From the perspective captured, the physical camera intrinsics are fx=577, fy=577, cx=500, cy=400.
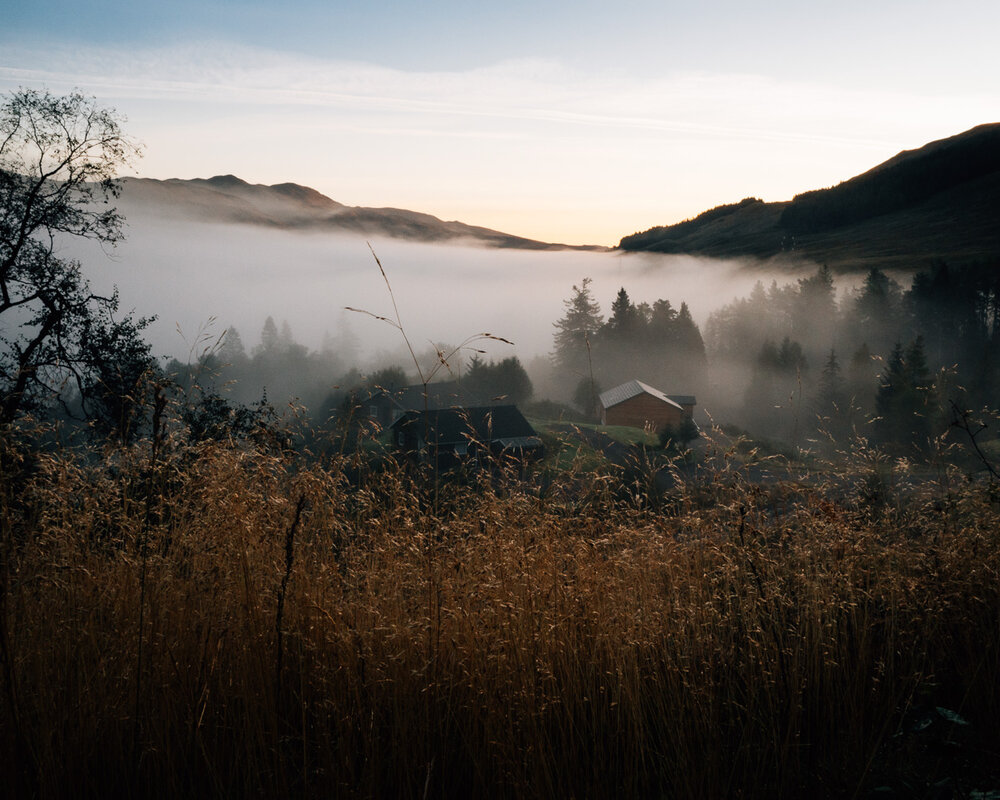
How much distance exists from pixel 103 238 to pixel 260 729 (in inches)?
500

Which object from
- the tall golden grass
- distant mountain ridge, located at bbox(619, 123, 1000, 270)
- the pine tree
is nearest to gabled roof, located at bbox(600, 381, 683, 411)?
the pine tree

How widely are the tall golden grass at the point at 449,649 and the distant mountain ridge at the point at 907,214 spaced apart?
61.3m

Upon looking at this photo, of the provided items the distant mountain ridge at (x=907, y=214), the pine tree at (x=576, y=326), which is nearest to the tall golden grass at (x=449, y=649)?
the distant mountain ridge at (x=907, y=214)

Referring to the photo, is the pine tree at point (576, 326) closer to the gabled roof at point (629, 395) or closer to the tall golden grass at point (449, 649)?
the gabled roof at point (629, 395)

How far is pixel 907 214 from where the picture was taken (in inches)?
2867

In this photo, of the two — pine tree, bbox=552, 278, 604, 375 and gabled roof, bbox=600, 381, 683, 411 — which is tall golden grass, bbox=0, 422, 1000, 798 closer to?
gabled roof, bbox=600, 381, 683, 411

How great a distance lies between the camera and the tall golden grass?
2.01 metres

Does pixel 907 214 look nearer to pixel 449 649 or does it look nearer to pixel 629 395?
pixel 629 395

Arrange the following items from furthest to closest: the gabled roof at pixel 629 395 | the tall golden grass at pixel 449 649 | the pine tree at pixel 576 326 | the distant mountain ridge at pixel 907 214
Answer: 1. the pine tree at pixel 576 326
2. the distant mountain ridge at pixel 907 214
3. the gabled roof at pixel 629 395
4. the tall golden grass at pixel 449 649

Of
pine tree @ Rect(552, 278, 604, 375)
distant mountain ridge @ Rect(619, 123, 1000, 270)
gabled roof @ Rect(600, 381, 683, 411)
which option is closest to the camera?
gabled roof @ Rect(600, 381, 683, 411)

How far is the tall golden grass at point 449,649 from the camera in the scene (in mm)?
2008

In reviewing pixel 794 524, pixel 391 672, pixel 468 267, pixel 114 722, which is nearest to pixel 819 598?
pixel 794 524

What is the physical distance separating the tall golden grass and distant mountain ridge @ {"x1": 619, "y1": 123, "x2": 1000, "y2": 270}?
61313mm

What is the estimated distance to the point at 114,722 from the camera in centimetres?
211
